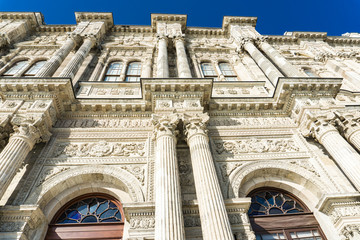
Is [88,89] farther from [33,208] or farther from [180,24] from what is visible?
[180,24]

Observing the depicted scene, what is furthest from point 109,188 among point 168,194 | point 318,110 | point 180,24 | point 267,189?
point 180,24

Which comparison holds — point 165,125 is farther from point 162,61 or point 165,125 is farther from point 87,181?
point 162,61

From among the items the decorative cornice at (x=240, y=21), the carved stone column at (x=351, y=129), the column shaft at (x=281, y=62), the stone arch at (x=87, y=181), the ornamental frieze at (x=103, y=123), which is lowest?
the stone arch at (x=87, y=181)

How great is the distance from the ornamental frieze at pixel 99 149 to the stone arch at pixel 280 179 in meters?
3.26

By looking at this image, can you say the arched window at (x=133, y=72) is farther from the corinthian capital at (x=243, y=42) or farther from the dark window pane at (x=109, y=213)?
the dark window pane at (x=109, y=213)

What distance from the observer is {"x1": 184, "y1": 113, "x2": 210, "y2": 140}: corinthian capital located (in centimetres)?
695

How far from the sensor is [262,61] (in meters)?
11.9

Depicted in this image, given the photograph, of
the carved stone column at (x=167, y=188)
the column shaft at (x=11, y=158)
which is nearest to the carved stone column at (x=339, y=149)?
the carved stone column at (x=167, y=188)

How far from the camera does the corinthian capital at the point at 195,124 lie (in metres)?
6.95

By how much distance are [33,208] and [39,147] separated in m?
2.50

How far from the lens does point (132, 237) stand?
5145 mm

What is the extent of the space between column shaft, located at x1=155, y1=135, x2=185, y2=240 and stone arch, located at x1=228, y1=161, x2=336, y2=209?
1991mm

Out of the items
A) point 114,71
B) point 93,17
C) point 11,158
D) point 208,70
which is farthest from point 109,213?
point 93,17

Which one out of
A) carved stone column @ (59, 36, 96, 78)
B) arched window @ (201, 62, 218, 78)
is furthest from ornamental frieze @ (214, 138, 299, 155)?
carved stone column @ (59, 36, 96, 78)
